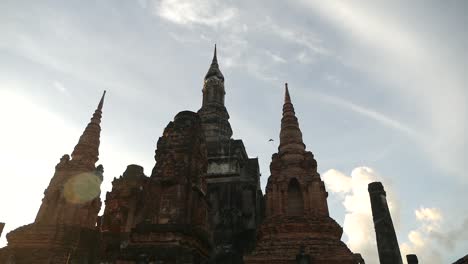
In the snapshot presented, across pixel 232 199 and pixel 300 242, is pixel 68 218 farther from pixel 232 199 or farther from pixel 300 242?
pixel 300 242

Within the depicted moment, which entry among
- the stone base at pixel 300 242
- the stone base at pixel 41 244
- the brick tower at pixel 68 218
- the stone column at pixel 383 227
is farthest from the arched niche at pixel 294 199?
the stone base at pixel 41 244

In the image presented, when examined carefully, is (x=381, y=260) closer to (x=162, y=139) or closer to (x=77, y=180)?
(x=162, y=139)

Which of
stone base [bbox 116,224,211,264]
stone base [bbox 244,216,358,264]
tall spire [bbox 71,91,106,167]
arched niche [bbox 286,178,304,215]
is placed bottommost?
stone base [bbox 116,224,211,264]

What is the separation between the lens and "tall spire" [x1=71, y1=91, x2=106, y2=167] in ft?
65.2

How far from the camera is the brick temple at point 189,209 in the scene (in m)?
7.38

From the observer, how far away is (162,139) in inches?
344

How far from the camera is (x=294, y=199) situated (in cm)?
1695

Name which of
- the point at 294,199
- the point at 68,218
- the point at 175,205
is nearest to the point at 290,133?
the point at 294,199

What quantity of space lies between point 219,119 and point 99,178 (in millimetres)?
10520

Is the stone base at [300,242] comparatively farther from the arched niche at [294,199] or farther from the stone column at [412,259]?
the stone column at [412,259]

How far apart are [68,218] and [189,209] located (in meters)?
12.2

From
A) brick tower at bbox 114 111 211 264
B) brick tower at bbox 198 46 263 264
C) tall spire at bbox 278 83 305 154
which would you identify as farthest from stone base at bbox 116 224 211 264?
tall spire at bbox 278 83 305 154

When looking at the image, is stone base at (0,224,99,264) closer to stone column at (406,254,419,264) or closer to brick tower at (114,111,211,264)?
brick tower at (114,111,211,264)

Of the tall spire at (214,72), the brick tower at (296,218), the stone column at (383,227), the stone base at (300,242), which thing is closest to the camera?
the stone column at (383,227)
